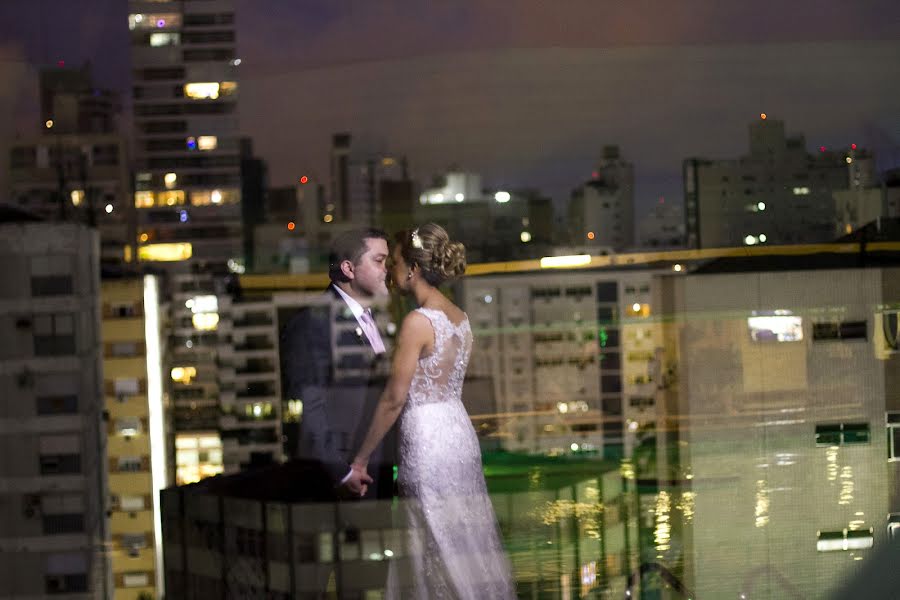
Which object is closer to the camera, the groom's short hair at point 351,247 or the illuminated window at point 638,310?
the groom's short hair at point 351,247

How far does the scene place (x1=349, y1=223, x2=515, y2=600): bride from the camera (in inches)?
98.0

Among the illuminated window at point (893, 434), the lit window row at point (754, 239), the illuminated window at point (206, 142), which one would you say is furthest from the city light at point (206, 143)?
the illuminated window at point (893, 434)

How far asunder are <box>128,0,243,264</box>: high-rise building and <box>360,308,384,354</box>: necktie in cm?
90

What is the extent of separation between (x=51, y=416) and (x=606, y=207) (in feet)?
7.04

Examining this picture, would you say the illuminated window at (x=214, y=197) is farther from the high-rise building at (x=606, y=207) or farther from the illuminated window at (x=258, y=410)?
the high-rise building at (x=606, y=207)

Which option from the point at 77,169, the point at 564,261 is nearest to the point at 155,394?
the point at 77,169

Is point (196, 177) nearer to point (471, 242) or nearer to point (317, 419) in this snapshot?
point (471, 242)

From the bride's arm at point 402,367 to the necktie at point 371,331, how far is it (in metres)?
0.37

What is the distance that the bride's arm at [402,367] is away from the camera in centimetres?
248

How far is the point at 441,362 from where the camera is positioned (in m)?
2.49

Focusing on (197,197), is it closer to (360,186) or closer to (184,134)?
(184,134)

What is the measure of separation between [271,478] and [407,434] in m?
1.19

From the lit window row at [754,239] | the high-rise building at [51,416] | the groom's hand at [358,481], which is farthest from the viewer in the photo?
the lit window row at [754,239]

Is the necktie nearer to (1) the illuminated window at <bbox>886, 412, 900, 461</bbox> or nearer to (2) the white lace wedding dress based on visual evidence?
(2) the white lace wedding dress
